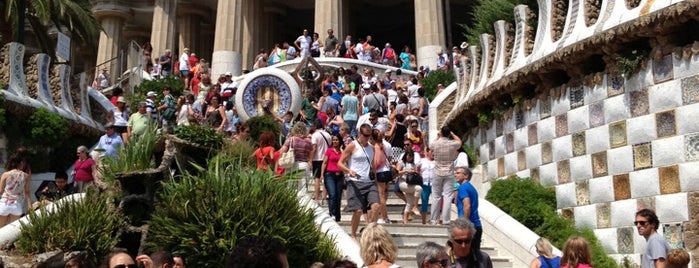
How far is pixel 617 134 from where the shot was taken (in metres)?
11.5

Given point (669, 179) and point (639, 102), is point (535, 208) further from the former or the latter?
point (669, 179)

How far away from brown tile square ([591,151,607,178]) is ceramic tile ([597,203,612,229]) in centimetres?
46

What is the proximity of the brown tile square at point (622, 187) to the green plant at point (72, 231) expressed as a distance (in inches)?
264

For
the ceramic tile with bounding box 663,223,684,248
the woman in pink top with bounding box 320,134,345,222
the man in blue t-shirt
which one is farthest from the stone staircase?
the ceramic tile with bounding box 663,223,684,248

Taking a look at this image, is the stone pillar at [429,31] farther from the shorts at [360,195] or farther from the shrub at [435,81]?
the shorts at [360,195]

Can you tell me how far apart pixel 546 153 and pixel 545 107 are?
791mm

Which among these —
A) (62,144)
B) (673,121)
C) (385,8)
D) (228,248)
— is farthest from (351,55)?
(228,248)

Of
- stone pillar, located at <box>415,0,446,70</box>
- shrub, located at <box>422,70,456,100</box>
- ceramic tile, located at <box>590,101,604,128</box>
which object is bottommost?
ceramic tile, located at <box>590,101,604,128</box>

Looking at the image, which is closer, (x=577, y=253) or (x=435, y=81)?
(x=577, y=253)

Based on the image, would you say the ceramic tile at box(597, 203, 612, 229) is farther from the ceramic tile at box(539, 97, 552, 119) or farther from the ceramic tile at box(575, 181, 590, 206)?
the ceramic tile at box(539, 97, 552, 119)

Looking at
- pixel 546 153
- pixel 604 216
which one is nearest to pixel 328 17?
pixel 546 153

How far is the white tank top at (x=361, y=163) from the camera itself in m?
10.9

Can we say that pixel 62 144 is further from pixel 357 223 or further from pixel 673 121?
pixel 673 121

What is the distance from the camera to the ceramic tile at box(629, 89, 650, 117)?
1106 centimetres
